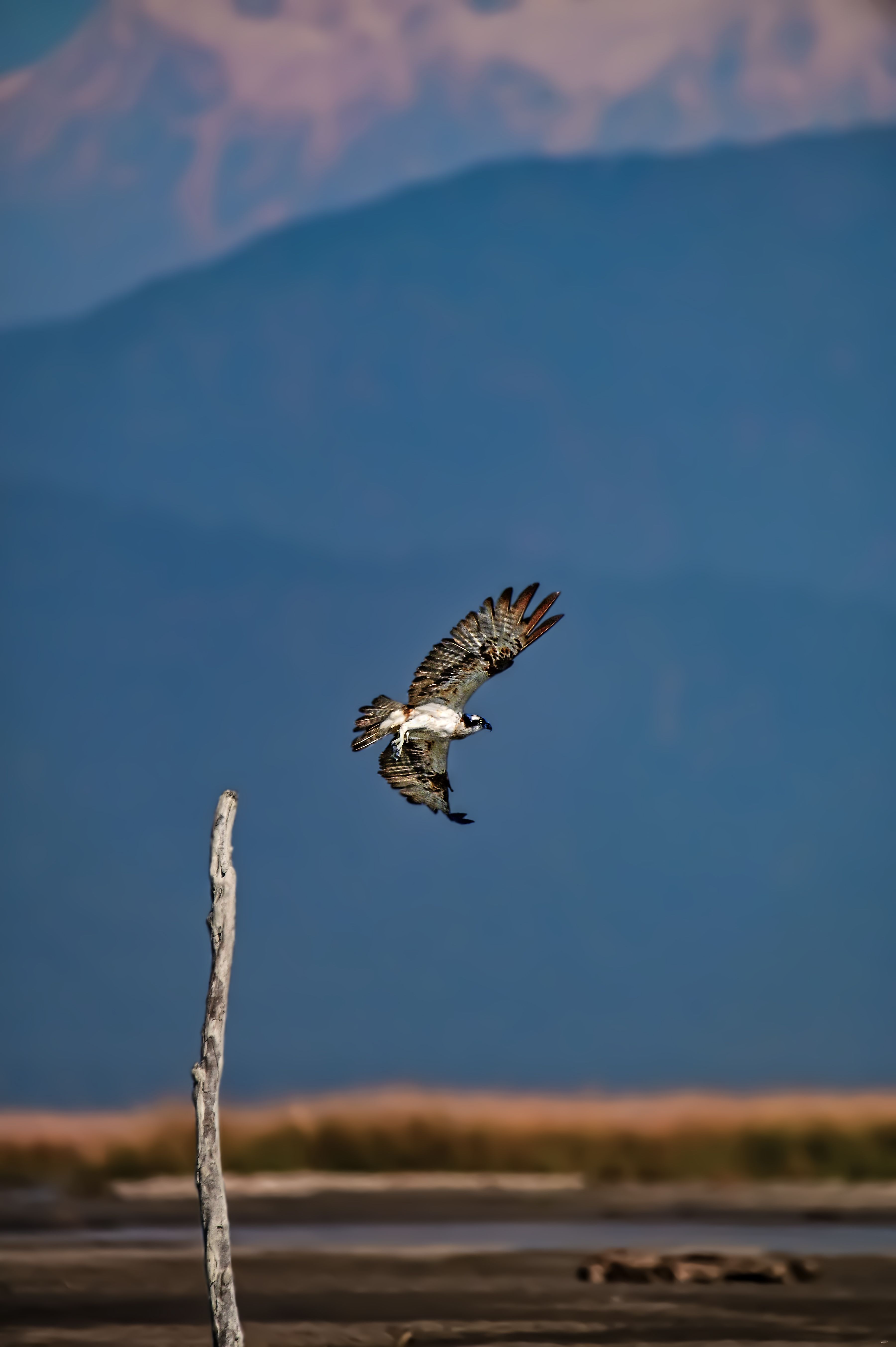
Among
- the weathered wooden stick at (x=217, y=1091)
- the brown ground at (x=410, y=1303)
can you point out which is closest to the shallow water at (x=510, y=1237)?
the brown ground at (x=410, y=1303)

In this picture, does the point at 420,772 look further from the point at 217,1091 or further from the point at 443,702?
the point at 217,1091

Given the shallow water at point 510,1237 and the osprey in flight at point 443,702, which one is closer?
the osprey in flight at point 443,702

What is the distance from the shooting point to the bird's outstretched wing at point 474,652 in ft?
28.1

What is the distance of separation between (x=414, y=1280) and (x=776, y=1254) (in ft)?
8.79

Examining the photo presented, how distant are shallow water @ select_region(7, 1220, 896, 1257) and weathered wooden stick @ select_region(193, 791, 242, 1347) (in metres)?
5.47

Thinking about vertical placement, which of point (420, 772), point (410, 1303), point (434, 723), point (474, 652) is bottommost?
point (410, 1303)

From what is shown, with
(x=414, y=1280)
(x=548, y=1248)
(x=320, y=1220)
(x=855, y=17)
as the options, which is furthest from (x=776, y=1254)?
(x=855, y=17)

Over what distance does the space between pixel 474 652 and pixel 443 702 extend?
10.5 inches

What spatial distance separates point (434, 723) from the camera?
842 cm

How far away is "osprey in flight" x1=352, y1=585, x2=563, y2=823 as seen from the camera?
27.6ft

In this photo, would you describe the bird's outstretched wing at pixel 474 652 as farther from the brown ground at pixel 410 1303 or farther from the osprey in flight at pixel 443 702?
the brown ground at pixel 410 1303

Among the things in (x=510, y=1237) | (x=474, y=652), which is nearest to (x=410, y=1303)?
(x=510, y=1237)

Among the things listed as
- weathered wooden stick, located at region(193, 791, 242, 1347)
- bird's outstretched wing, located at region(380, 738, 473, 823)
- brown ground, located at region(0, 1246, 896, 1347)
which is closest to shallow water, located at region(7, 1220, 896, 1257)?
brown ground, located at region(0, 1246, 896, 1347)

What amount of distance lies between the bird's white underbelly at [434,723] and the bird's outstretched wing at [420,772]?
34 millimetres
